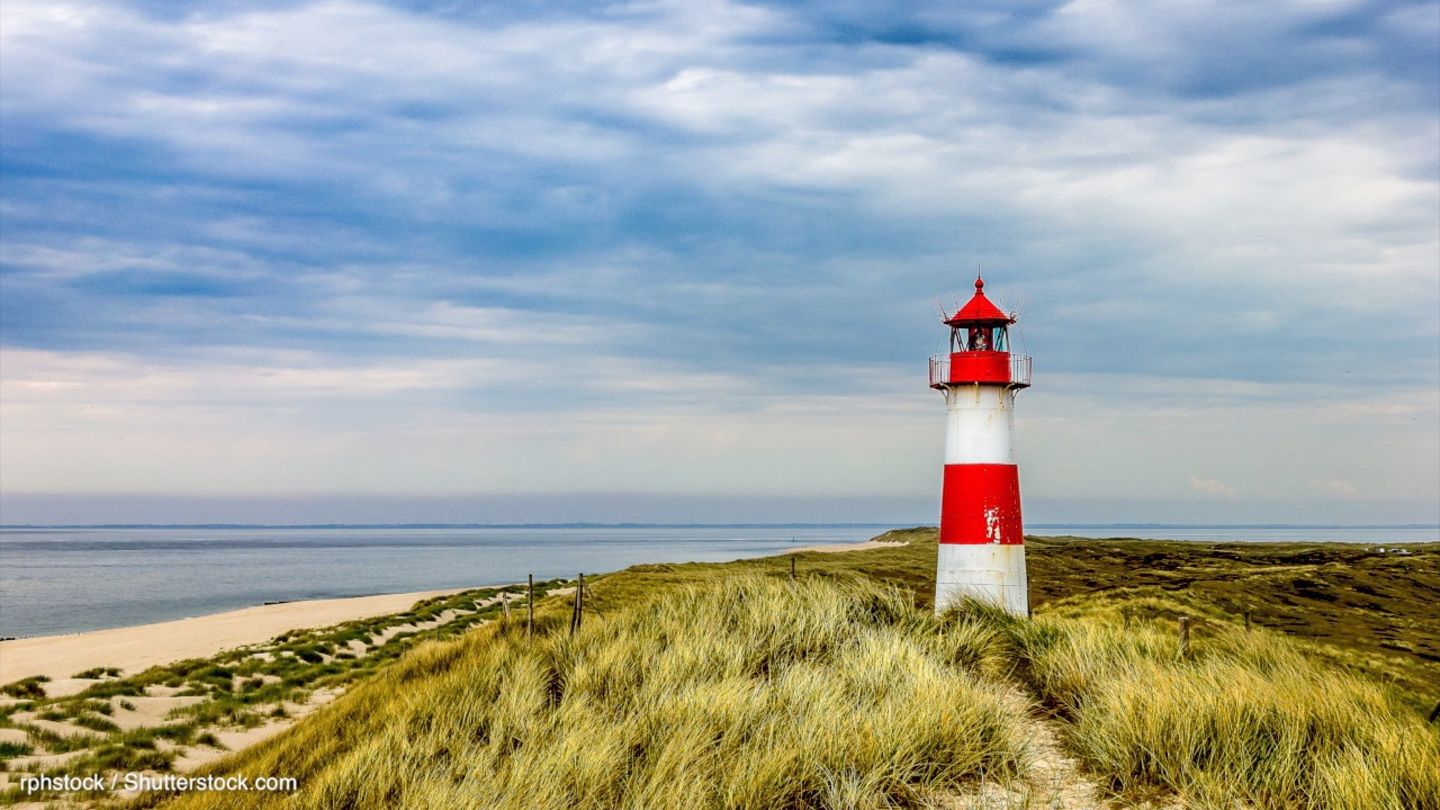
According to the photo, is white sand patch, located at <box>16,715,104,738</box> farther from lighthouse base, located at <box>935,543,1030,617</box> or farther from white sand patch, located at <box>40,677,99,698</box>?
lighthouse base, located at <box>935,543,1030,617</box>

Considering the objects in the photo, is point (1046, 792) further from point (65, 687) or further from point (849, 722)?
point (65, 687)

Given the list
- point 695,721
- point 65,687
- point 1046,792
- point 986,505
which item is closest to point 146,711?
point 65,687

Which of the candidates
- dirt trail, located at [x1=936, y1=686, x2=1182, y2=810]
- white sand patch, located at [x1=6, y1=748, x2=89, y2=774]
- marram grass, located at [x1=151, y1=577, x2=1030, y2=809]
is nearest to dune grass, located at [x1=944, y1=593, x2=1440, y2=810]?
dirt trail, located at [x1=936, y1=686, x2=1182, y2=810]

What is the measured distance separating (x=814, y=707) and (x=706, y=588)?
21.3 ft

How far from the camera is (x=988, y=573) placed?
14312 millimetres

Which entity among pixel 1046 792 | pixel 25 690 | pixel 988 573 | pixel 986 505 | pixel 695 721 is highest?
pixel 986 505

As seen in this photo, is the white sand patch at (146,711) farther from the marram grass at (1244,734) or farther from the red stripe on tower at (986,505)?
the marram grass at (1244,734)

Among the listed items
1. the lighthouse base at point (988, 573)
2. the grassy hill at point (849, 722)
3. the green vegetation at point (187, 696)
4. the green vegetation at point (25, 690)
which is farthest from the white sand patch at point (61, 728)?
the lighthouse base at point (988, 573)

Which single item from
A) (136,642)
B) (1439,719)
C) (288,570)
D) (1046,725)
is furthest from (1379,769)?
(288,570)

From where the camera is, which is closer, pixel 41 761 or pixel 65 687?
pixel 41 761

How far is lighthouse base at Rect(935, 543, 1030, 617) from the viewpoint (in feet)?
46.7

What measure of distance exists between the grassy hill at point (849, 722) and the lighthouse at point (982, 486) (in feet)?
9.55

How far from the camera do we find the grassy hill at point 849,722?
560 cm

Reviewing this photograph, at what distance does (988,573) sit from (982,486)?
136 centimetres
